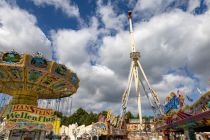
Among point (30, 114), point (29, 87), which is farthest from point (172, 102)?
point (29, 87)

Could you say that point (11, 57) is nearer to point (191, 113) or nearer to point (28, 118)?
point (28, 118)

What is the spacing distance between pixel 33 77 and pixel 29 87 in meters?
2.83

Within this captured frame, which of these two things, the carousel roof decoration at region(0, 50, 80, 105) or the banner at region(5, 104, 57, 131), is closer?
the banner at region(5, 104, 57, 131)

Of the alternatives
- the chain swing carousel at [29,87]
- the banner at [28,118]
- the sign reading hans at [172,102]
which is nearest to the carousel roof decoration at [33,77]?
the chain swing carousel at [29,87]

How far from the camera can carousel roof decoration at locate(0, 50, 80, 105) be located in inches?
707

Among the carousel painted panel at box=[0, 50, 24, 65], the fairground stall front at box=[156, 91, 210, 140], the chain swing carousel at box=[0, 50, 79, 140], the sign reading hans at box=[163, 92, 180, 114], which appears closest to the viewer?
the fairground stall front at box=[156, 91, 210, 140]

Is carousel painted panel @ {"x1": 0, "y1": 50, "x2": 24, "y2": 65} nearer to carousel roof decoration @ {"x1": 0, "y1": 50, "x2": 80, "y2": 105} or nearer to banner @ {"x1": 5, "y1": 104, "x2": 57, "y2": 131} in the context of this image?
carousel roof decoration @ {"x1": 0, "y1": 50, "x2": 80, "y2": 105}

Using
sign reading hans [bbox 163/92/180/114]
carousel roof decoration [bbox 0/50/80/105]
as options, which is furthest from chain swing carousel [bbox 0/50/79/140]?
sign reading hans [bbox 163/92/180/114]

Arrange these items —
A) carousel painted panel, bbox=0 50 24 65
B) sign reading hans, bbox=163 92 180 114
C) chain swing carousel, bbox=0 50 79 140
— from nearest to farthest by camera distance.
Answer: carousel painted panel, bbox=0 50 24 65
chain swing carousel, bbox=0 50 79 140
sign reading hans, bbox=163 92 180 114

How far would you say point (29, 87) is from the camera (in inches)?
885

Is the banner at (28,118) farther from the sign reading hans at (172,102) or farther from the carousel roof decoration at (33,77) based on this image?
the sign reading hans at (172,102)

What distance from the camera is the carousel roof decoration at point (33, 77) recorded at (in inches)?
707

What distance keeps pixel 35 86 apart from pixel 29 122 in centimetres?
529

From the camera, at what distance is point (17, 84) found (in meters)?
22.4
